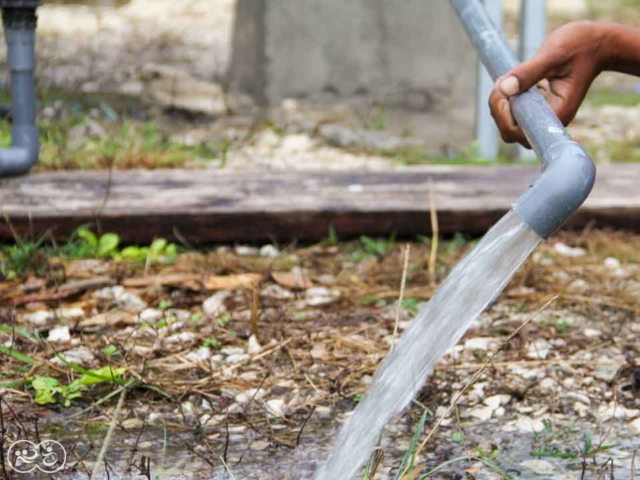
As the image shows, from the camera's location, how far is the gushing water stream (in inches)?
58.2

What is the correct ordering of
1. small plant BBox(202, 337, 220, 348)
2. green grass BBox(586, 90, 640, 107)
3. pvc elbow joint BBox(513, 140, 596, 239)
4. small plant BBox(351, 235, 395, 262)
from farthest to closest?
green grass BBox(586, 90, 640, 107) → small plant BBox(351, 235, 395, 262) → small plant BBox(202, 337, 220, 348) → pvc elbow joint BBox(513, 140, 596, 239)

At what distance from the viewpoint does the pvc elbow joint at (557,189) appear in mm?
1366

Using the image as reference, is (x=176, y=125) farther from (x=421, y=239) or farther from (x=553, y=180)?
(x=553, y=180)

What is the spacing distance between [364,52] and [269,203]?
6.88ft

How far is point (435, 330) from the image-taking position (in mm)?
1544

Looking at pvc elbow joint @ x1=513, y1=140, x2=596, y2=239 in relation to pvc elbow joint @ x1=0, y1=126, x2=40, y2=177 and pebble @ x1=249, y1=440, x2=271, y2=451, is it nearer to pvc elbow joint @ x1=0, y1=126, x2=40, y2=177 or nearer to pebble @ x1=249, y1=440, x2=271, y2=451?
pebble @ x1=249, y1=440, x2=271, y2=451

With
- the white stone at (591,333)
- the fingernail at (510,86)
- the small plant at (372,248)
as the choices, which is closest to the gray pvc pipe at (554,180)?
the fingernail at (510,86)

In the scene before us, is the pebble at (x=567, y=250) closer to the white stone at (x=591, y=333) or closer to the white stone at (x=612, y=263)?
the white stone at (x=612, y=263)

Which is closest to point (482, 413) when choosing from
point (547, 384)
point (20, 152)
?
point (547, 384)

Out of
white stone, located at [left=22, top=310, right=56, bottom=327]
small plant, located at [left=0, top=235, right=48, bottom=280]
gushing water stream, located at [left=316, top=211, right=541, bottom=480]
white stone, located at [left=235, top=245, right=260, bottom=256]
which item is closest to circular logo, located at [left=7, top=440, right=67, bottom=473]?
gushing water stream, located at [left=316, top=211, right=541, bottom=480]

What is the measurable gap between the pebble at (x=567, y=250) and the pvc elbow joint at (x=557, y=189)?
1.88m

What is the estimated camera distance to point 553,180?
137 cm

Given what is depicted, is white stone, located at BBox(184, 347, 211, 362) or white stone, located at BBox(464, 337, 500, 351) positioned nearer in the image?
white stone, located at BBox(184, 347, 211, 362)

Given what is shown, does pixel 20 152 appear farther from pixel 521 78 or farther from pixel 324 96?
pixel 324 96
